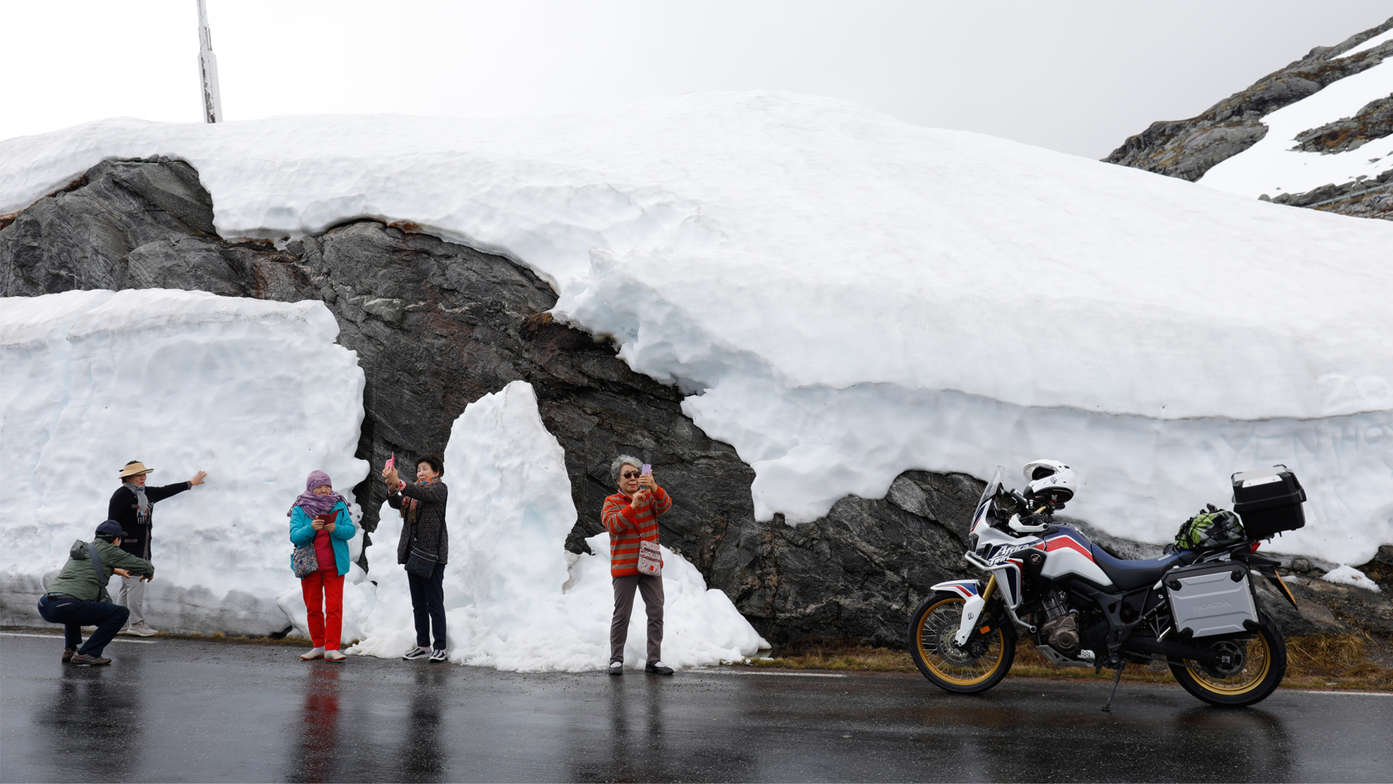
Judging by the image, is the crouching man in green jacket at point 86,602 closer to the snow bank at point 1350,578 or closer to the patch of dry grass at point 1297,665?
the patch of dry grass at point 1297,665

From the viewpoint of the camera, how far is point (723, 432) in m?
11.1

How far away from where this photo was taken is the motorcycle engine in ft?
24.0

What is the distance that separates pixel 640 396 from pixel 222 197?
830 cm

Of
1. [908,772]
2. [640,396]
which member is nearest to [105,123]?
[640,396]

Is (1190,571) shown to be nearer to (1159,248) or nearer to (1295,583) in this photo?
(1295,583)

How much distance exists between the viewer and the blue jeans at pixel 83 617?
8.62 metres

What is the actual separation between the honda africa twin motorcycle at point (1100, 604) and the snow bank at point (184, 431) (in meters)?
7.67

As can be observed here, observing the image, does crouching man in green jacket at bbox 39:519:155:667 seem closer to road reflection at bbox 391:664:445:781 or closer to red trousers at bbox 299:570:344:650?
red trousers at bbox 299:570:344:650

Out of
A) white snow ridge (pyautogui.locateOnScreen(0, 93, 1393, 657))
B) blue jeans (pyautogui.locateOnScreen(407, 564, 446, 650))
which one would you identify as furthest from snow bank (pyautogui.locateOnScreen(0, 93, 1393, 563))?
blue jeans (pyautogui.locateOnScreen(407, 564, 446, 650))

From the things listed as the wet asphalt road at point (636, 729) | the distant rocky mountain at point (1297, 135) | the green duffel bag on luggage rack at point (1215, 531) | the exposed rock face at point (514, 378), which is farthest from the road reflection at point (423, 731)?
the distant rocky mountain at point (1297, 135)

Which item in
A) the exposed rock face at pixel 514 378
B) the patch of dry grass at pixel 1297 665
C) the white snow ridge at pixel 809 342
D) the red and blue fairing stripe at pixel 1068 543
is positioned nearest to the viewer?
the red and blue fairing stripe at pixel 1068 543

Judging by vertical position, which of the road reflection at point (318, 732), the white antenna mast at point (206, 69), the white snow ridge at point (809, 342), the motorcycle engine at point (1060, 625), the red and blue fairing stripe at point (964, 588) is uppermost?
the white antenna mast at point (206, 69)

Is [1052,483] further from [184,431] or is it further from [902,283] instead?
[184,431]

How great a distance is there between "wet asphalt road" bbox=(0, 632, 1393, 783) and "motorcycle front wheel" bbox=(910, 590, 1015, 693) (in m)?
0.19
